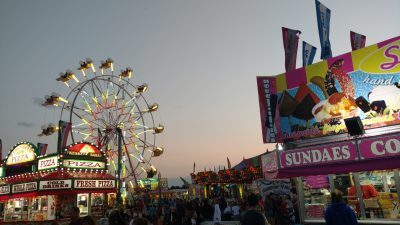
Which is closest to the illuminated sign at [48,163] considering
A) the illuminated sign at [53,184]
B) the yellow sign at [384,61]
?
the illuminated sign at [53,184]

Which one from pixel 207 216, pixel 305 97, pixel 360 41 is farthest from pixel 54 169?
pixel 360 41

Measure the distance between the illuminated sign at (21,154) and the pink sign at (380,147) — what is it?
17.1 meters

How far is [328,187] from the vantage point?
12.7 m

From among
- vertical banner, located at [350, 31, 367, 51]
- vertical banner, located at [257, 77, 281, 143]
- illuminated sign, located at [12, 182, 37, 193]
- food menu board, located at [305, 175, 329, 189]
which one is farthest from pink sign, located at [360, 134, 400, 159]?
illuminated sign, located at [12, 182, 37, 193]

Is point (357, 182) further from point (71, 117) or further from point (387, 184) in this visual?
point (71, 117)

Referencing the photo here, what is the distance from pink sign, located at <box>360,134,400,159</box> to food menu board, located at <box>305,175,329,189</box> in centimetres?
223

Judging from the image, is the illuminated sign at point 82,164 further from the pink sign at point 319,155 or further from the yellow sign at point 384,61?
the yellow sign at point 384,61

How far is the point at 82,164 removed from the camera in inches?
796

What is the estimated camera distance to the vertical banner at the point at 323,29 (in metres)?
15.1

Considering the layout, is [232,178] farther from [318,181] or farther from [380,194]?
[380,194]

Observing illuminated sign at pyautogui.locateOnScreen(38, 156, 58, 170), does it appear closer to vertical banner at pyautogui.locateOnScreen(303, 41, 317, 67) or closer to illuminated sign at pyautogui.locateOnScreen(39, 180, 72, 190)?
illuminated sign at pyautogui.locateOnScreen(39, 180, 72, 190)

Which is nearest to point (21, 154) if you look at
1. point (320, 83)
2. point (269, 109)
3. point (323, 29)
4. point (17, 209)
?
point (17, 209)

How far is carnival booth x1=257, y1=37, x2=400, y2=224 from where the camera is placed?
1106 centimetres

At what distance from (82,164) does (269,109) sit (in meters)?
11.2
